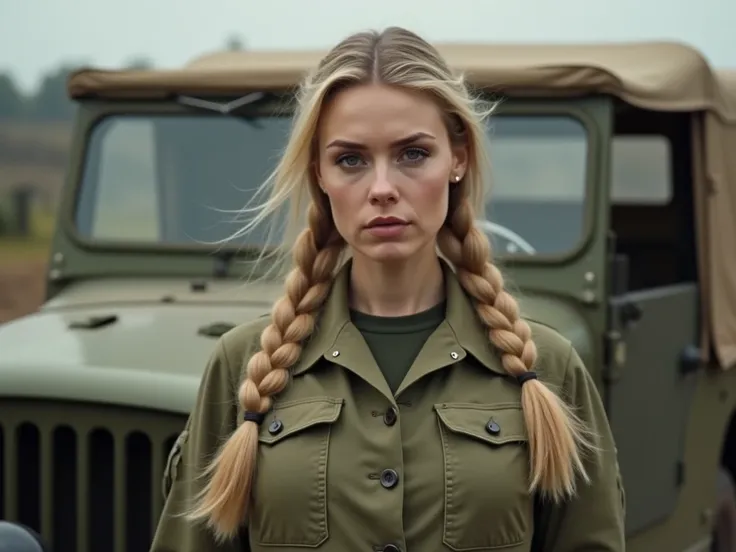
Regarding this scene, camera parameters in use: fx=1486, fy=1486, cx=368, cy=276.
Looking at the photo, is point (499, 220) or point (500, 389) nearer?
point (500, 389)

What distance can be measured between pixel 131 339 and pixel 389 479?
1697 millimetres

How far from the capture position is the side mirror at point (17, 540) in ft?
8.18

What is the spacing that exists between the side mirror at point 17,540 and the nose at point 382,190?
894mm

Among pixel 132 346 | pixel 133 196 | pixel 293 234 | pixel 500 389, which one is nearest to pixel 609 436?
pixel 500 389

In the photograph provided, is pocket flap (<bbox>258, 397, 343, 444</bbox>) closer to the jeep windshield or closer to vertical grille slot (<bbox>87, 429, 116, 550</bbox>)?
vertical grille slot (<bbox>87, 429, 116, 550</bbox>)

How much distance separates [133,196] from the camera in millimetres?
4801

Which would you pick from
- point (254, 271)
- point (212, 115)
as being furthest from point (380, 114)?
point (212, 115)

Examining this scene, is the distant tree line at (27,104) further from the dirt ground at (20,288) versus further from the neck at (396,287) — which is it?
the neck at (396,287)

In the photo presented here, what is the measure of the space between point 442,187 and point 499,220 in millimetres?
2258

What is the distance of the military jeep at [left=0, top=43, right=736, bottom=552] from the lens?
11.2 feet

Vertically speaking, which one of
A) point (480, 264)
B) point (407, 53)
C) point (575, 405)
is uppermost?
Result: point (407, 53)

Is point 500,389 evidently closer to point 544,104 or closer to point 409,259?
point 409,259

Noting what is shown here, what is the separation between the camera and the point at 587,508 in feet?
7.27

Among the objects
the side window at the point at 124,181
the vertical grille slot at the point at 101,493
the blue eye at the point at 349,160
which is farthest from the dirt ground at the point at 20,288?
the blue eye at the point at 349,160
